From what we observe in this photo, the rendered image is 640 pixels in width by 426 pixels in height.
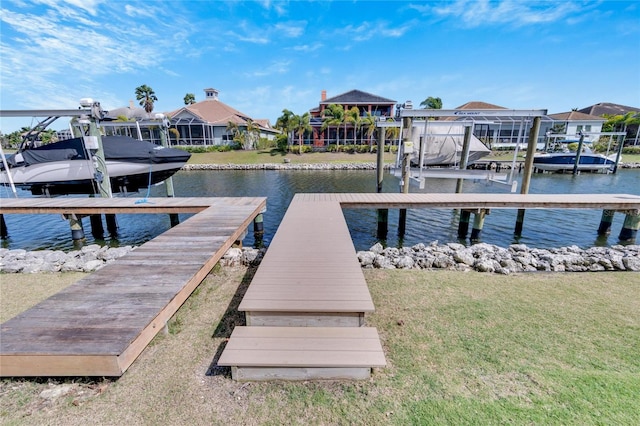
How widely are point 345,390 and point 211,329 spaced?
2.06m

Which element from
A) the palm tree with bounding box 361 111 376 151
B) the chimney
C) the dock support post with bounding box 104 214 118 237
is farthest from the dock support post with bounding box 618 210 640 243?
the chimney

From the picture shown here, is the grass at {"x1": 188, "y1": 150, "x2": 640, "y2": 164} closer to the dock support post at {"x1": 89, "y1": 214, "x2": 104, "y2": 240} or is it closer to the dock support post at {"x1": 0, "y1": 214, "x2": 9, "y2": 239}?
the dock support post at {"x1": 0, "y1": 214, "x2": 9, "y2": 239}

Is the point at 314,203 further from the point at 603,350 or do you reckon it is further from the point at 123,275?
the point at 603,350

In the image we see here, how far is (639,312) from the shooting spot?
14.4 feet

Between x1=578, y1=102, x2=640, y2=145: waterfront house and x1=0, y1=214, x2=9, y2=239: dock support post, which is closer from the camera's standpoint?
x1=0, y1=214, x2=9, y2=239: dock support post

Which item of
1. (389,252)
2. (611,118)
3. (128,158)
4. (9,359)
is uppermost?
(611,118)

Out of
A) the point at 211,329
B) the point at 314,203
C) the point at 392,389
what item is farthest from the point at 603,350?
the point at 314,203

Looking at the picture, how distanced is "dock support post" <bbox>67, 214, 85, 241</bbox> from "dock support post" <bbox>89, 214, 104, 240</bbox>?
2.69ft

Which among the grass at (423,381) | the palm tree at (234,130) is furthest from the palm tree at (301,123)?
the grass at (423,381)

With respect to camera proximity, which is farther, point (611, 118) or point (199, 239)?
point (611, 118)

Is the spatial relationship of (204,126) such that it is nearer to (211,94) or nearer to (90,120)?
(211,94)

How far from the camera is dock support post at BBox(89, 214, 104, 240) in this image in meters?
10.4

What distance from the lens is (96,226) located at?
10.5 metres

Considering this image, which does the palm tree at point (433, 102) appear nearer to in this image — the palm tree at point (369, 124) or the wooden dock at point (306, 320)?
the palm tree at point (369, 124)
